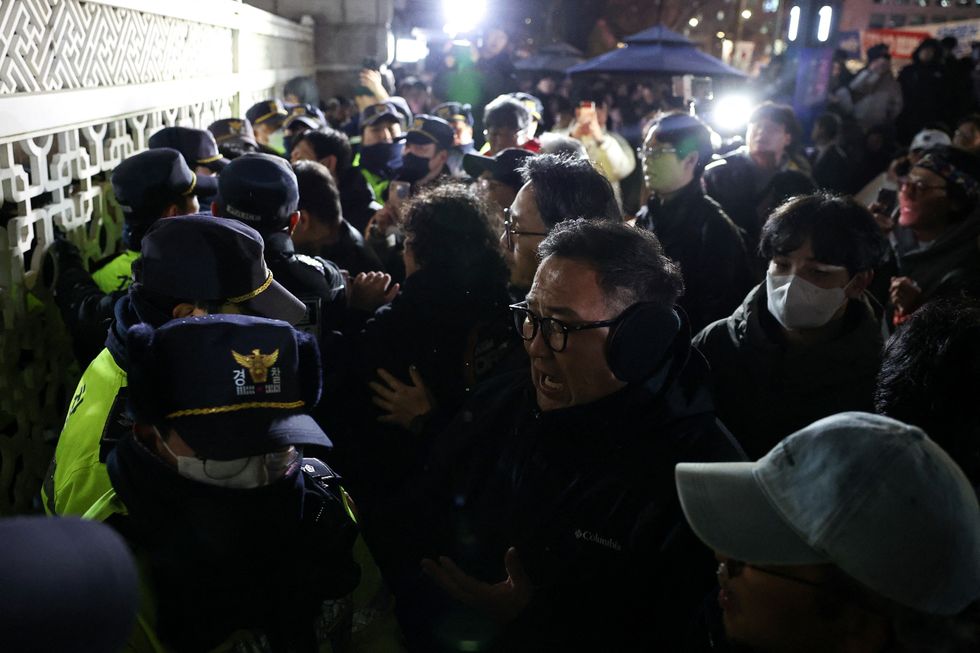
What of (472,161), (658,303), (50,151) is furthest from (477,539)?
(472,161)

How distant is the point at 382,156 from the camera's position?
6.66 meters

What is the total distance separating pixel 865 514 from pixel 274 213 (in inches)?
98.9

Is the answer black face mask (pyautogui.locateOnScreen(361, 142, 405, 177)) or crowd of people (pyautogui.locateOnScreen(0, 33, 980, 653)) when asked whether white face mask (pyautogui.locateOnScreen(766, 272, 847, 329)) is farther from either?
black face mask (pyautogui.locateOnScreen(361, 142, 405, 177))

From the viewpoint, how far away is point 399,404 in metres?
2.98

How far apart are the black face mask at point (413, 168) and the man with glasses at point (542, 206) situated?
259cm

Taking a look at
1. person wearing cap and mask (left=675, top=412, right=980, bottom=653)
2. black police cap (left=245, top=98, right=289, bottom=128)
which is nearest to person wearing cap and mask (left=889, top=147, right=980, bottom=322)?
person wearing cap and mask (left=675, top=412, right=980, bottom=653)

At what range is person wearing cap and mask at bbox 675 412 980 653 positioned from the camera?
1.30 metres

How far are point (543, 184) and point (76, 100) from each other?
1940 mm

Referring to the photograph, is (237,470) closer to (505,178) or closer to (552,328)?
(552,328)

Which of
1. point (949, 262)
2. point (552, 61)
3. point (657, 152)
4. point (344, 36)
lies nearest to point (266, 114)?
point (657, 152)

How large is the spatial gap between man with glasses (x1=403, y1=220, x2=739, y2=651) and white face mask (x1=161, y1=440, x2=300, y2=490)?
0.69 m

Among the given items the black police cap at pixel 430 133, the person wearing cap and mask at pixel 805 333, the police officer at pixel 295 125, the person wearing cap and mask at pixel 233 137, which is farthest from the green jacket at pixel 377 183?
the person wearing cap and mask at pixel 805 333

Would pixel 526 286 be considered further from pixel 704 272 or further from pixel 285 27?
pixel 285 27

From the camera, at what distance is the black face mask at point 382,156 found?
6.62m
